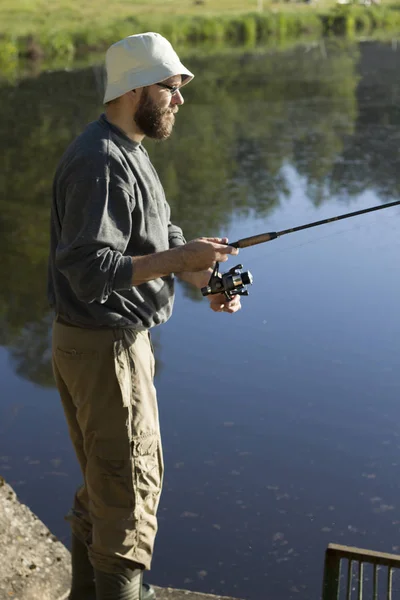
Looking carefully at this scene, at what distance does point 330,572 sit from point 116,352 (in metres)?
0.71

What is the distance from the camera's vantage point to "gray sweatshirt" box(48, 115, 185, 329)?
85.8 inches

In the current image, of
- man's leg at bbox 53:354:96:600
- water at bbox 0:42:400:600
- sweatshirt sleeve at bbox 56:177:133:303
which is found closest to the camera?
sweatshirt sleeve at bbox 56:177:133:303

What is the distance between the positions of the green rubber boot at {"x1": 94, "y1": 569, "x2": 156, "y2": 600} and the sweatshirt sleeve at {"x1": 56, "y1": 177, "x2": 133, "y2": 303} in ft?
2.13

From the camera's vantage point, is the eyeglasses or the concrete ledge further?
the concrete ledge

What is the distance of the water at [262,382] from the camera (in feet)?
11.7

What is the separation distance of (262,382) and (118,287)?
8.92ft

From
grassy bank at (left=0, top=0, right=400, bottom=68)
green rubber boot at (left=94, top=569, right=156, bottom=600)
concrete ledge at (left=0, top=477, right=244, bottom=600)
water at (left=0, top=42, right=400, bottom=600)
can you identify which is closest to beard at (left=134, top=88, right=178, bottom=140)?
green rubber boot at (left=94, top=569, right=156, bottom=600)

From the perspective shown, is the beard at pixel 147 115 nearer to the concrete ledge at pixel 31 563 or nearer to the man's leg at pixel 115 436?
the man's leg at pixel 115 436

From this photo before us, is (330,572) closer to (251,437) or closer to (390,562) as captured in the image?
(390,562)

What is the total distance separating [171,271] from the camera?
7.31 ft

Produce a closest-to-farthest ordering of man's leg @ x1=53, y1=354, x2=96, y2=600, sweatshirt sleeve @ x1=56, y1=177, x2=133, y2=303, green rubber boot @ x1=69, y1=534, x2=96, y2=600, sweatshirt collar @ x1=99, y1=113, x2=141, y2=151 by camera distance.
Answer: sweatshirt sleeve @ x1=56, y1=177, x2=133, y2=303 → sweatshirt collar @ x1=99, y1=113, x2=141, y2=151 → man's leg @ x1=53, y1=354, x2=96, y2=600 → green rubber boot @ x1=69, y1=534, x2=96, y2=600

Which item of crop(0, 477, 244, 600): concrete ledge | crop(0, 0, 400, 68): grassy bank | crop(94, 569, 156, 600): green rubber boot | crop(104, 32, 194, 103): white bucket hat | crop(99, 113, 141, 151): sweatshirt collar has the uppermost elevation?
crop(0, 0, 400, 68): grassy bank

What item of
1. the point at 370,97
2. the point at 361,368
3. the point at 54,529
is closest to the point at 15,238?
the point at 361,368

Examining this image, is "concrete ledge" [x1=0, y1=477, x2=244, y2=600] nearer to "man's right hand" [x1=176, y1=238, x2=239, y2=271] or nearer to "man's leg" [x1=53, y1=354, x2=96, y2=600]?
"man's leg" [x1=53, y1=354, x2=96, y2=600]
